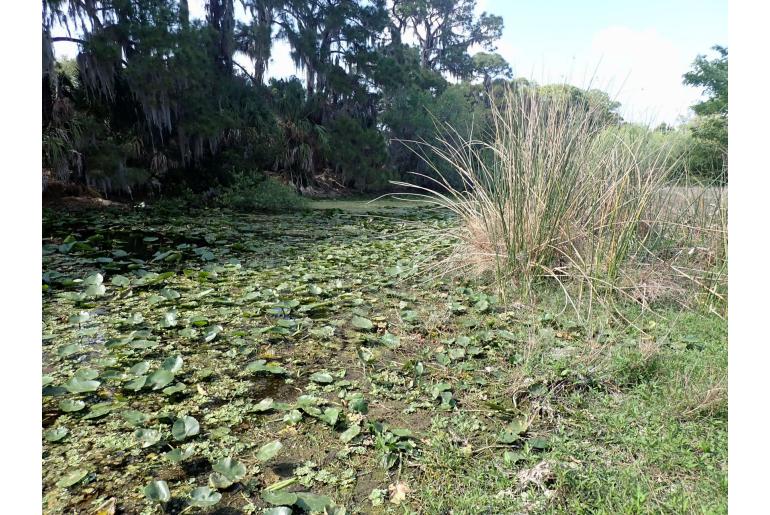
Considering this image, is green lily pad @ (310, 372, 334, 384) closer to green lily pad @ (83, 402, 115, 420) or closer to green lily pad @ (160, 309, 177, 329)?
green lily pad @ (83, 402, 115, 420)

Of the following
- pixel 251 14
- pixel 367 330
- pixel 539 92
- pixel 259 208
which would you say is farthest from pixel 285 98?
pixel 367 330

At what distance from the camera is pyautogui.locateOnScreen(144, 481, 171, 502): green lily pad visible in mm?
1130

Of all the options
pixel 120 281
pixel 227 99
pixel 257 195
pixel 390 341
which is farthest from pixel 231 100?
pixel 390 341

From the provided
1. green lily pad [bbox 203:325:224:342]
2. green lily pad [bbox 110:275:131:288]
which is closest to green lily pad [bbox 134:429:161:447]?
green lily pad [bbox 203:325:224:342]

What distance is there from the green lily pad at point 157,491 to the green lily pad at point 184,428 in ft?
0.77

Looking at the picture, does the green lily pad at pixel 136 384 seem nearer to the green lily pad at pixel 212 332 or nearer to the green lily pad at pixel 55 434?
the green lily pad at pixel 55 434

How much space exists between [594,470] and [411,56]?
15933mm

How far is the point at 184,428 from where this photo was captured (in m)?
1.43

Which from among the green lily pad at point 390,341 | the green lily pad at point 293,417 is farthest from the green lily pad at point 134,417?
the green lily pad at point 390,341

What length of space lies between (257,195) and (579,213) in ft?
22.4

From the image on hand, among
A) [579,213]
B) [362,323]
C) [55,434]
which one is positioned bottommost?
[55,434]

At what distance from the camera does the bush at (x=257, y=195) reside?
27.8ft

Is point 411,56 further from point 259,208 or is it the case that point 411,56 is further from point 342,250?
point 342,250

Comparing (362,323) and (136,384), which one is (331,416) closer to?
(136,384)
